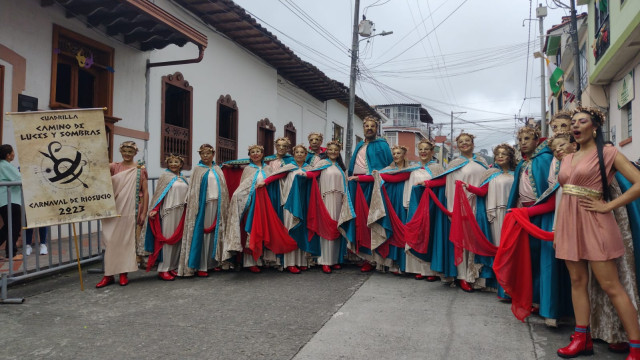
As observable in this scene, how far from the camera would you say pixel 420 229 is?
5.11 meters

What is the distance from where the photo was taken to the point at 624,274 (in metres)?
3.03

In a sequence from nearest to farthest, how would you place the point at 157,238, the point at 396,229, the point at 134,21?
the point at 157,238, the point at 396,229, the point at 134,21

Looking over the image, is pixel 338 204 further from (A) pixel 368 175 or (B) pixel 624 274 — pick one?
(B) pixel 624 274

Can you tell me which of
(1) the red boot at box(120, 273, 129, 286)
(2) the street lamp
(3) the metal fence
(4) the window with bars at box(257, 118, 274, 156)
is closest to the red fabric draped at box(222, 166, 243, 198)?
(3) the metal fence

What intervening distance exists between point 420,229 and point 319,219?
1.35 metres

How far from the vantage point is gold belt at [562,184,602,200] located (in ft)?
9.60

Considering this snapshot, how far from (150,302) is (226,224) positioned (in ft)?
4.82

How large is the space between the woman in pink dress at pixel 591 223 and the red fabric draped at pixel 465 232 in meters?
1.43

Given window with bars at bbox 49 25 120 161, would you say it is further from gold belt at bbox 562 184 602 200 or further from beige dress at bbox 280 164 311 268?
gold belt at bbox 562 184 602 200

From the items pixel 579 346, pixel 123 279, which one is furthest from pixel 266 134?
pixel 579 346

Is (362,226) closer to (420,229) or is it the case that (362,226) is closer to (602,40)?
(420,229)

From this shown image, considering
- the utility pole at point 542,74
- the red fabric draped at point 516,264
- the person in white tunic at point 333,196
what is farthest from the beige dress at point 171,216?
the utility pole at point 542,74

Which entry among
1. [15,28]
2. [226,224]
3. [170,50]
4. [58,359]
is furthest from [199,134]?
[58,359]

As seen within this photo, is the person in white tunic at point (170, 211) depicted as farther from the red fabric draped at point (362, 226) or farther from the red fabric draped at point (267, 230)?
the red fabric draped at point (362, 226)
